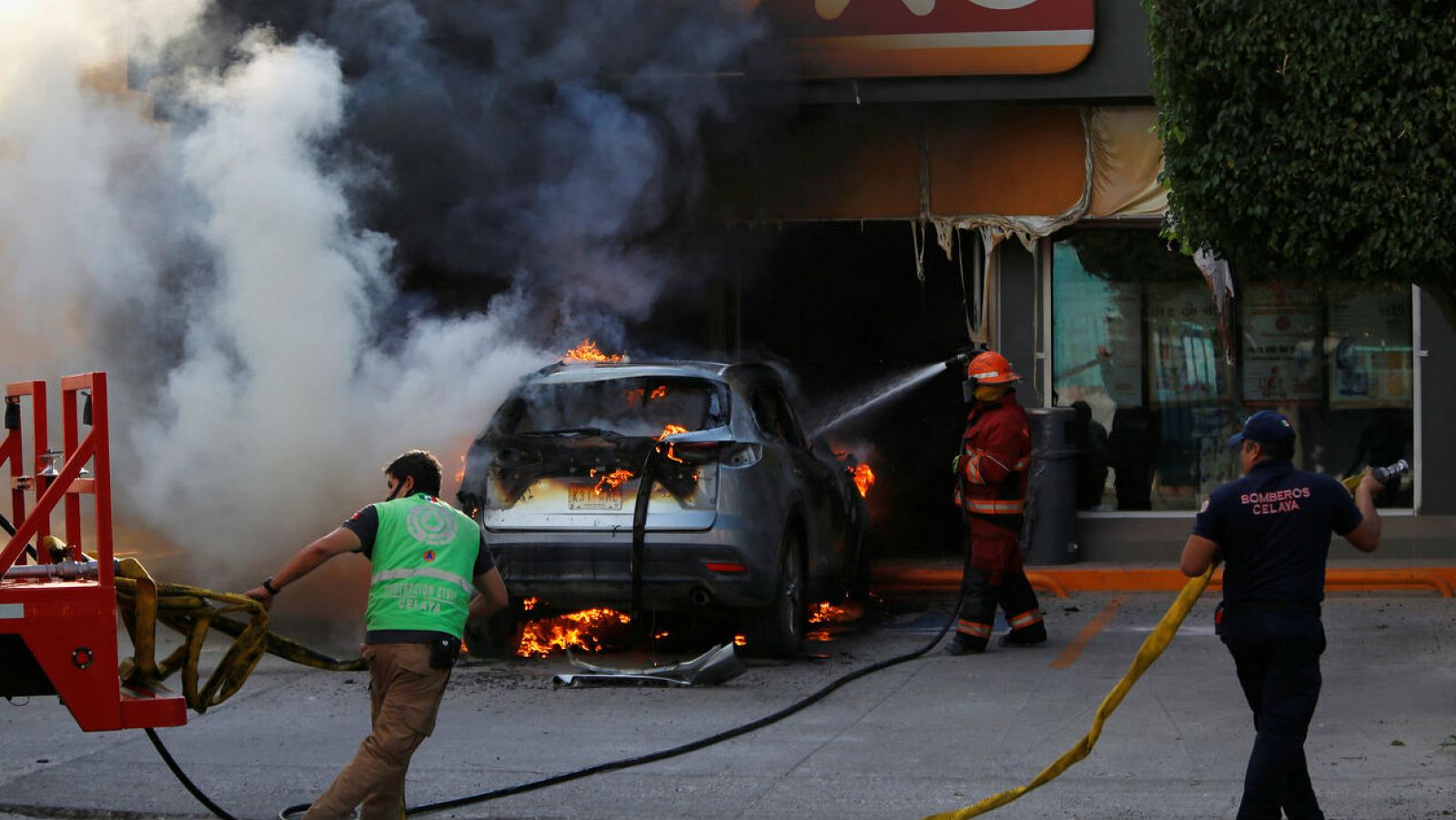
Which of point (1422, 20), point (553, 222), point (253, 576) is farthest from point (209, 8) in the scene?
point (1422, 20)

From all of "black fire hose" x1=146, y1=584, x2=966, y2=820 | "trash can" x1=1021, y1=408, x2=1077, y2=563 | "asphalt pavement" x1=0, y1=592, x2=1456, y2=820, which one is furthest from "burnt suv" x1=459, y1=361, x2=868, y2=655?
"trash can" x1=1021, y1=408, x2=1077, y2=563

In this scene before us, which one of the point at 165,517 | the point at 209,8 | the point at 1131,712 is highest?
the point at 209,8

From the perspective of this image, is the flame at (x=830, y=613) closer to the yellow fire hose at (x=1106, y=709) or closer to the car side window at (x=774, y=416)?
the car side window at (x=774, y=416)

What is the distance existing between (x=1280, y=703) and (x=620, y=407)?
4776mm

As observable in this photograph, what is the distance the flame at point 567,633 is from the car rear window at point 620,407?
1259 millimetres

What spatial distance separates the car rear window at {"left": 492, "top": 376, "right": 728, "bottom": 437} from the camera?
9.49 meters

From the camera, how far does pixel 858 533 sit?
38.0 feet

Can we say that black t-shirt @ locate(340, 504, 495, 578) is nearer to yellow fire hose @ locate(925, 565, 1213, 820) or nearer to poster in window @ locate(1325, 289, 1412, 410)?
yellow fire hose @ locate(925, 565, 1213, 820)

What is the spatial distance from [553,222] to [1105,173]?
14.7 feet

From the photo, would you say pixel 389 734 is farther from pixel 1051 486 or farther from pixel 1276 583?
pixel 1051 486

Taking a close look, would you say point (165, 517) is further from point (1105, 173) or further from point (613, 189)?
point (1105, 173)

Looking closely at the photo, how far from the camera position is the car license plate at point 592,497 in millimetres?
9242

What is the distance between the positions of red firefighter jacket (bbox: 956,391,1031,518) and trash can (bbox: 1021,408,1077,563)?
2900 mm

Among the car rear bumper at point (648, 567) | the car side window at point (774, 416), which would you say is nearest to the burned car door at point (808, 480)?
the car side window at point (774, 416)
